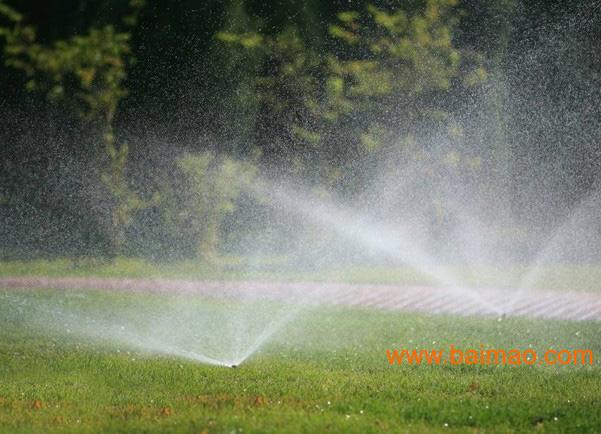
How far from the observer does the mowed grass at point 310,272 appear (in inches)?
624

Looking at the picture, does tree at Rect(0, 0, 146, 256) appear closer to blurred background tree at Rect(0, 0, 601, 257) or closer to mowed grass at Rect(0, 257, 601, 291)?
blurred background tree at Rect(0, 0, 601, 257)

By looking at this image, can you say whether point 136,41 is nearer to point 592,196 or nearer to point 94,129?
point 94,129

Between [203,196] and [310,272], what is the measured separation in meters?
2.35

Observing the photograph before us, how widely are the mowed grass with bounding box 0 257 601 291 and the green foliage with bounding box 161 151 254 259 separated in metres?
0.51

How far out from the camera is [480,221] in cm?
1914

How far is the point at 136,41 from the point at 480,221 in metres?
7.38

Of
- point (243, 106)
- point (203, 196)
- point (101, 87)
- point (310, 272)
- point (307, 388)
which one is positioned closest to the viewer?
point (307, 388)

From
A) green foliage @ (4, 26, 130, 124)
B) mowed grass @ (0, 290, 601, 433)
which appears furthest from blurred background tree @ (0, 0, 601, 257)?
mowed grass @ (0, 290, 601, 433)

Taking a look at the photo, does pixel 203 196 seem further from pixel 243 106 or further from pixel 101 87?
pixel 101 87

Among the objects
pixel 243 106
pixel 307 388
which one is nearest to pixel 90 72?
pixel 243 106

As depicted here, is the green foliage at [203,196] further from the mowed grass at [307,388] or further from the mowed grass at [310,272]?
the mowed grass at [307,388]

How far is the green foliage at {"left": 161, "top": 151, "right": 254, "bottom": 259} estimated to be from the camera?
57.2 feet

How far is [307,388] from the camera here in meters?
7.35

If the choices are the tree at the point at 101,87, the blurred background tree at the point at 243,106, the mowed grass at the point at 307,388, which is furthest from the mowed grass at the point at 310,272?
the mowed grass at the point at 307,388
